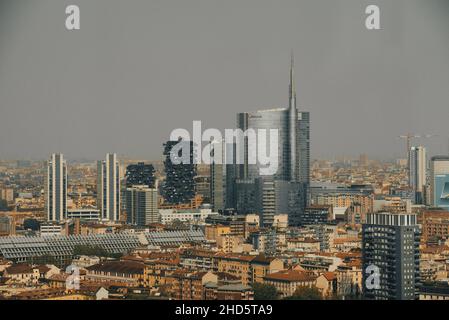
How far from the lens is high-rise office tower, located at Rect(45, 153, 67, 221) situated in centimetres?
1519

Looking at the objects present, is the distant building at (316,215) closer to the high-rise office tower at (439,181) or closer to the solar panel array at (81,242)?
the high-rise office tower at (439,181)

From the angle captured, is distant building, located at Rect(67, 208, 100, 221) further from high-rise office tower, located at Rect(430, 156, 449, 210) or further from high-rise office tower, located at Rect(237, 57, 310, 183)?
high-rise office tower, located at Rect(430, 156, 449, 210)

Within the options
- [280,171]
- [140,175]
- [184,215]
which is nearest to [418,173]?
[280,171]

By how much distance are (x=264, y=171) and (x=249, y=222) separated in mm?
2940

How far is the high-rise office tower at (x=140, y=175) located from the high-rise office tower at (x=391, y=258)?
214 inches

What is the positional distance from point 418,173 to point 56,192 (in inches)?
201

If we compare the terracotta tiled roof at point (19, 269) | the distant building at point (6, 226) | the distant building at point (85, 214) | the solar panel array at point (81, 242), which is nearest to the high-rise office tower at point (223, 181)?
the solar panel array at point (81, 242)

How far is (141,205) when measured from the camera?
53.3 ft

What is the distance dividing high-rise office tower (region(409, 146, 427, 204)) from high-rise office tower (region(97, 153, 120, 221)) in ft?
13.5

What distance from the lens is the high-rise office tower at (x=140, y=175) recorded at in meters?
15.6

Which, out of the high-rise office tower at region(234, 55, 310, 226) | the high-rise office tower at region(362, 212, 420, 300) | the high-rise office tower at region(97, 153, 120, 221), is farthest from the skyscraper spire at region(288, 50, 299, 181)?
the high-rise office tower at region(362, 212, 420, 300)

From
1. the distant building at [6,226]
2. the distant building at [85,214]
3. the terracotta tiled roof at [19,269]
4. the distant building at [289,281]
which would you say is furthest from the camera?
the distant building at [85,214]

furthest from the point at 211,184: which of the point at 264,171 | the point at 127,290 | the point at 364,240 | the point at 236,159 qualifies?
the point at 127,290

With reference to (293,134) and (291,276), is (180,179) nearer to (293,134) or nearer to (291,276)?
(293,134)
